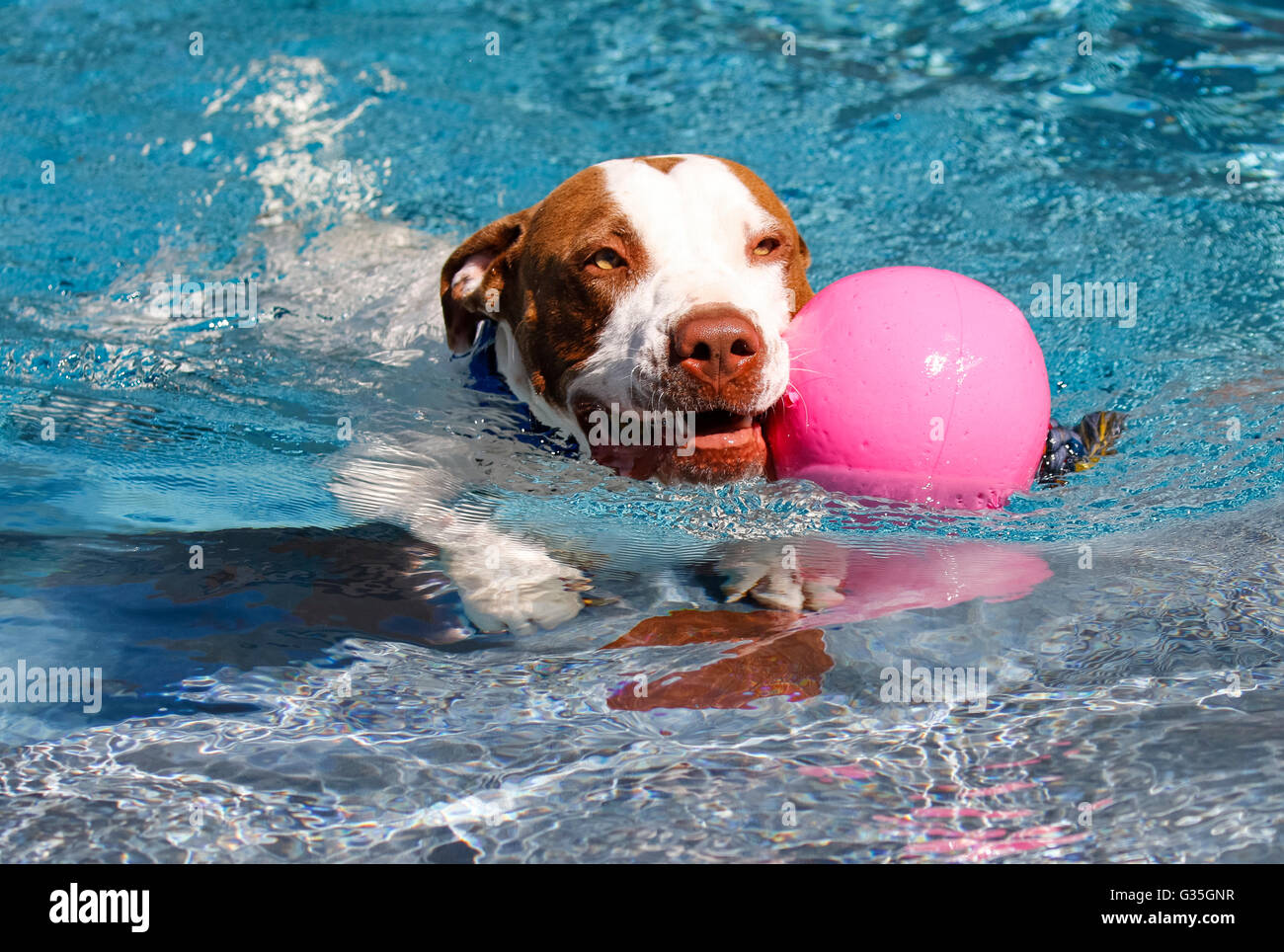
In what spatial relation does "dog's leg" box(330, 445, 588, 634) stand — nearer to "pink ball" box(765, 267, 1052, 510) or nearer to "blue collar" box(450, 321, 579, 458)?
"blue collar" box(450, 321, 579, 458)

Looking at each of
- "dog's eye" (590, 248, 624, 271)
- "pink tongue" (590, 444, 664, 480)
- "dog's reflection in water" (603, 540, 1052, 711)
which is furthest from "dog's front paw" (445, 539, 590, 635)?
"dog's eye" (590, 248, 624, 271)

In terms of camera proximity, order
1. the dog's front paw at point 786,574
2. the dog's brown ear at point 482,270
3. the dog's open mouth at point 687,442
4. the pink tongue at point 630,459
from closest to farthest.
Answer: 1. the dog's front paw at point 786,574
2. the dog's open mouth at point 687,442
3. the pink tongue at point 630,459
4. the dog's brown ear at point 482,270

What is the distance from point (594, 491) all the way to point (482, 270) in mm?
1027

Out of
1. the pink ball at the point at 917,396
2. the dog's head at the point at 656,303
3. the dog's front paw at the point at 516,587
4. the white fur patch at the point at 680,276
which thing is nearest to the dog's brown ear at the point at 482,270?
the dog's head at the point at 656,303

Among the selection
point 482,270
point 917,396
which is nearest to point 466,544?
point 482,270

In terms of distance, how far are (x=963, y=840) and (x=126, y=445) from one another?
3.35 meters

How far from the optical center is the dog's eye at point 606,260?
12.1ft

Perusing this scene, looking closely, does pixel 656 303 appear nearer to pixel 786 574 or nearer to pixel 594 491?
pixel 594 491

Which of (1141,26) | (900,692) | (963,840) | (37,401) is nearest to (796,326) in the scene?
(900,692)

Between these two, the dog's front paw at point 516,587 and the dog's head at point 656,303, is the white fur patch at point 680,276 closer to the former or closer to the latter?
the dog's head at point 656,303

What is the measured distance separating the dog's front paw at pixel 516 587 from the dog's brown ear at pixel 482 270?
1.06 metres

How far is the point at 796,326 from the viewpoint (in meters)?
3.57

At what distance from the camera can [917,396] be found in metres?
3.24

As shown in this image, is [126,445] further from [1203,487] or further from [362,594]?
[1203,487]
